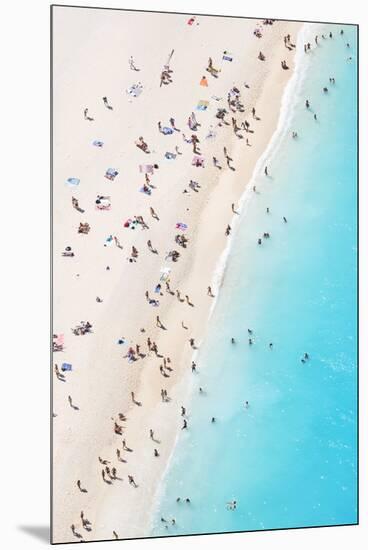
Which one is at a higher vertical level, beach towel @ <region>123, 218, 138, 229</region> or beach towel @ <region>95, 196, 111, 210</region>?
beach towel @ <region>95, 196, 111, 210</region>

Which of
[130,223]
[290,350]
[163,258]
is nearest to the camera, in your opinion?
[130,223]

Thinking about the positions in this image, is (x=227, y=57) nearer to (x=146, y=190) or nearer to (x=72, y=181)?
(x=146, y=190)

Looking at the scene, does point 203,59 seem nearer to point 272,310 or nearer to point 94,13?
point 94,13

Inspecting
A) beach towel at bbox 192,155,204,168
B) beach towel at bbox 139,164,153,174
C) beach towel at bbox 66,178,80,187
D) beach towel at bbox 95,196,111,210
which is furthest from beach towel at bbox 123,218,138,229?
beach towel at bbox 192,155,204,168

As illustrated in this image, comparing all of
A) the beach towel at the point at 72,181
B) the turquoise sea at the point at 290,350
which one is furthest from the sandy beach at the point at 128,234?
the turquoise sea at the point at 290,350

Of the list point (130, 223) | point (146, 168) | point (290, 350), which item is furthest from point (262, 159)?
point (290, 350)

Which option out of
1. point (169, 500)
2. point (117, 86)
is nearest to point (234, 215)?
point (117, 86)

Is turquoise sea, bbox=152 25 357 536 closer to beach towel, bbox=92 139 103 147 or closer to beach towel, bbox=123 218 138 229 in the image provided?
beach towel, bbox=123 218 138 229
